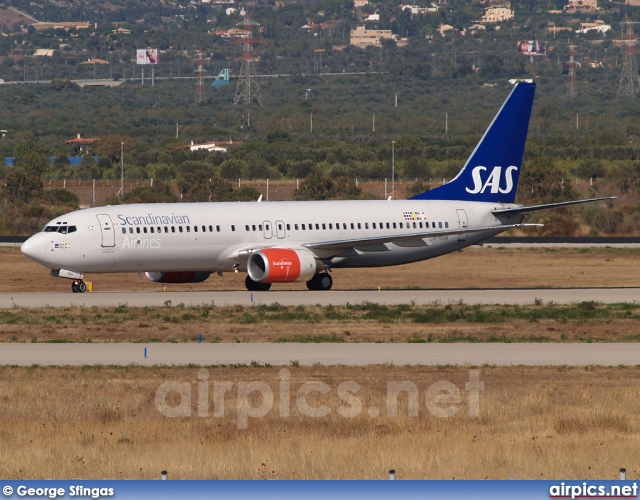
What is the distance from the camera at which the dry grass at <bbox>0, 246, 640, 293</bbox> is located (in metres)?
52.3

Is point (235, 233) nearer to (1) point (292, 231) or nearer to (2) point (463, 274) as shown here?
(1) point (292, 231)

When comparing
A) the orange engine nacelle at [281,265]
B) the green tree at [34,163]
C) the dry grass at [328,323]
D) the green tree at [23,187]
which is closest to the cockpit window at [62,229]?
the dry grass at [328,323]

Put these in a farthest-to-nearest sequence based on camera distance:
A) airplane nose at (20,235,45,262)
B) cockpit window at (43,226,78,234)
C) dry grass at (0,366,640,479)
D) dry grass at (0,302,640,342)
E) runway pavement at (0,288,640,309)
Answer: cockpit window at (43,226,78,234) → airplane nose at (20,235,45,262) → runway pavement at (0,288,640,309) → dry grass at (0,302,640,342) → dry grass at (0,366,640,479)

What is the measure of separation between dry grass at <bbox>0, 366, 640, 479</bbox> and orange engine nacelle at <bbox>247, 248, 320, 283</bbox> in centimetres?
1896

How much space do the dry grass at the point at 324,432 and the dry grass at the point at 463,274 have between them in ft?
84.3

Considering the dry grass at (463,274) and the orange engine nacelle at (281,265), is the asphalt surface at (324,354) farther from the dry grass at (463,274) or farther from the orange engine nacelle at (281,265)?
the dry grass at (463,274)

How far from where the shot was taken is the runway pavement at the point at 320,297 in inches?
1650

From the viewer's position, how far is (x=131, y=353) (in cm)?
2956

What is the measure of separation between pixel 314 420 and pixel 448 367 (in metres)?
6.32

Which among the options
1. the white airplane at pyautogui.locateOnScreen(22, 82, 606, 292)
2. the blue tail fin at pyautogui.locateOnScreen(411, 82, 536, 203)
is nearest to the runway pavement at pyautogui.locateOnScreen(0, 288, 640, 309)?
the white airplane at pyautogui.locateOnScreen(22, 82, 606, 292)

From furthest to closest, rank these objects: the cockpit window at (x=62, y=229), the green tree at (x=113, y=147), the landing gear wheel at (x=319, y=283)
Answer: the green tree at (x=113, y=147), the landing gear wheel at (x=319, y=283), the cockpit window at (x=62, y=229)

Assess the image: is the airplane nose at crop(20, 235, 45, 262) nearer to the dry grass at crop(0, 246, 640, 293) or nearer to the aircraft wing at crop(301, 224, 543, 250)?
the dry grass at crop(0, 246, 640, 293)

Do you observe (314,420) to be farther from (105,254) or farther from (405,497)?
(105,254)

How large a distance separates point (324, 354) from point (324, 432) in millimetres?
8812
